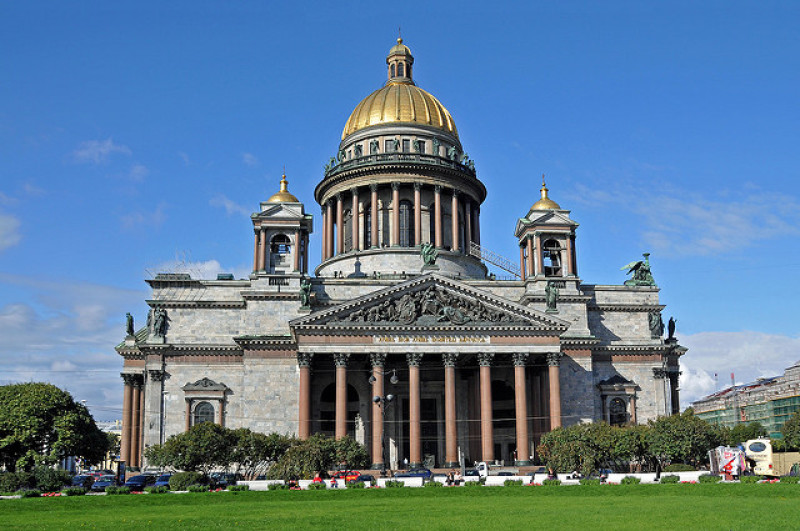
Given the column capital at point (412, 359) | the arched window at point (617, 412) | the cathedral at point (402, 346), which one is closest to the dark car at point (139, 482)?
the cathedral at point (402, 346)

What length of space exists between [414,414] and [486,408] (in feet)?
16.7

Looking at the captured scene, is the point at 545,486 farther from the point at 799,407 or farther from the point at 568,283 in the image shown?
the point at 799,407

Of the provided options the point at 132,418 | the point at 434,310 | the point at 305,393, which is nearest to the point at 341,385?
the point at 305,393

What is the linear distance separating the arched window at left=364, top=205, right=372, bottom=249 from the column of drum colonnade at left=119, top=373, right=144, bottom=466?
22.9m

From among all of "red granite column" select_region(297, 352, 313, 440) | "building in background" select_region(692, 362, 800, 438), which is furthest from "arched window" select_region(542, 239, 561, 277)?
"building in background" select_region(692, 362, 800, 438)

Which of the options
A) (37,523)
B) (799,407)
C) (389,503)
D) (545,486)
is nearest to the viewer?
(37,523)

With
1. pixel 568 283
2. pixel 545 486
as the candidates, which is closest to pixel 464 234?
pixel 568 283

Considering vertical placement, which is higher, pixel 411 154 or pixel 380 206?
pixel 411 154

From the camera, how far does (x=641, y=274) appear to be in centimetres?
7100

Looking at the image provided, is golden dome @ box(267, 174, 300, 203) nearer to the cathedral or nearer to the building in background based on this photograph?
the cathedral

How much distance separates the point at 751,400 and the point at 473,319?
135053 millimetres

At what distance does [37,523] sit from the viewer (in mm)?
26188

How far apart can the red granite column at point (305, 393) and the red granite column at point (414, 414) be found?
7.02 meters

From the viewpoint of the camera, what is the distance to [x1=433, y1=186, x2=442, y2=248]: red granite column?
74250 mm
